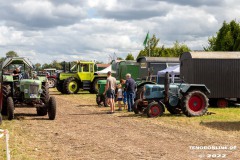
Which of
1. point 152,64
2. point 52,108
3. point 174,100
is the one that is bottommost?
point 52,108

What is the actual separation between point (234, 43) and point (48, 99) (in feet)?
86.0

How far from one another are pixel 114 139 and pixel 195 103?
5.64 metres

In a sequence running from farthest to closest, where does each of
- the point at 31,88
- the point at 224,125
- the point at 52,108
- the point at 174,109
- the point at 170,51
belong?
the point at 170,51, the point at 174,109, the point at 31,88, the point at 52,108, the point at 224,125

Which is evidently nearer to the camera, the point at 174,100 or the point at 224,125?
the point at 224,125

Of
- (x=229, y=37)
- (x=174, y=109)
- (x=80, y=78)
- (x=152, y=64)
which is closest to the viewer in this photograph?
(x=174, y=109)

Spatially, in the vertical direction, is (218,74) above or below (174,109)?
above

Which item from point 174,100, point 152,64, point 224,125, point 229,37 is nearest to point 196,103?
point 174,100

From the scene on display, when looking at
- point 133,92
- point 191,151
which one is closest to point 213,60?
point 133,92

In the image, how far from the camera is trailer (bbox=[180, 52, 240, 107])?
18.3 m

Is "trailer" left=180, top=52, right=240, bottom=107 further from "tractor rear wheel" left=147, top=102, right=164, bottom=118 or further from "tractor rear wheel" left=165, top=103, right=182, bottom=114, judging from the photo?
"tractor rear wheel" left=147, top=102, right=164, bottom=118

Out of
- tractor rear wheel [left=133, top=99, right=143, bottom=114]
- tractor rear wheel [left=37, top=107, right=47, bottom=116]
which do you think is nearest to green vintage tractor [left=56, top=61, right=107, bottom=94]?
tractor rear wheel [left=37, top=107, right=47, bottom=116]

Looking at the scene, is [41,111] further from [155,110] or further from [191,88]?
[191,88]

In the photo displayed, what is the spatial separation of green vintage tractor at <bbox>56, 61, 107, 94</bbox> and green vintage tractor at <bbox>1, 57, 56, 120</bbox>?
43.6 feet

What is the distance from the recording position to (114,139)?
30.3 ft
